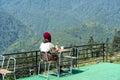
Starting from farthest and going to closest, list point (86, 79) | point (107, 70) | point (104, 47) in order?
point (104, 47) < point (107, 70) < point (86, 79)

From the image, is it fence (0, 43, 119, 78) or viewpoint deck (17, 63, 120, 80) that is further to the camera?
fence (0, 43, 119, 78)

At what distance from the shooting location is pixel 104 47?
14.0 metres

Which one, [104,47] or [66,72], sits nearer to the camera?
[66,72]

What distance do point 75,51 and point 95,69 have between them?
1320 mm

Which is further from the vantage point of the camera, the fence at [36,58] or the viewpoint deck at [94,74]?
the fence at [36,58]

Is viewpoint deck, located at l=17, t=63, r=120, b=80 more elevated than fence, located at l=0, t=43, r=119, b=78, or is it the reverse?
fence, located at l=0, t=43, r=119, b=78

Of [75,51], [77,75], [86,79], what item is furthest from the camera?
[75,51]

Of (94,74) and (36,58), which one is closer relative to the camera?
(94,74)

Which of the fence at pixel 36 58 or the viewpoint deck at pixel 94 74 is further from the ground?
the fence at pixel 36 58

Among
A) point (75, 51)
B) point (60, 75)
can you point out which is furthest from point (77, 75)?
point (75, 51)

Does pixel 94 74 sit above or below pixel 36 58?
below

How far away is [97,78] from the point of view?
983 centimetres

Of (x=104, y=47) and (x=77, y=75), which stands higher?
(x=104, y=47)

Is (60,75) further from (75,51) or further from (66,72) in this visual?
(75,51)
